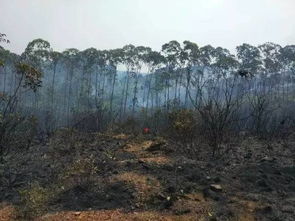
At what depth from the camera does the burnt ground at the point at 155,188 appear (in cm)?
661

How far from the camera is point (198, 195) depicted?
7.20 metres

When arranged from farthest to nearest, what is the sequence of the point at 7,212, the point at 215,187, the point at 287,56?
1. the point at 287,56
2. the point at 215,187
3. the point at 7,212

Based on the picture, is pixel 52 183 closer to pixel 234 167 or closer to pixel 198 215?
pixel 198 215

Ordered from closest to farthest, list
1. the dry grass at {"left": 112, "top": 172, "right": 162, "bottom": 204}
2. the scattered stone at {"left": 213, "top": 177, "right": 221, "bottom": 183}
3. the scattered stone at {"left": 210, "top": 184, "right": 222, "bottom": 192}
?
the dry grass at {"left": 112, "top": 172, "right": 162, "bottom": 204}, the scattered stone at {"left": 210, "top": 184, "right": 222, "bottom": 192}, the scattered stone at {"left": 213, "top": 177, "right": 221, "bottom": 183}

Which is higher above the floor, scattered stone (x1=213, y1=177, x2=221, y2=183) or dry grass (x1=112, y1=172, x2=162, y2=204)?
scattered stone (x1=213, y1=177, x2=221, y2=183)

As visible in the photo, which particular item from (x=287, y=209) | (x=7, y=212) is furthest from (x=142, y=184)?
(x=287, y=209)

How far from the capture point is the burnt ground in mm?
6605

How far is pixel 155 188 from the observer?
7469mm

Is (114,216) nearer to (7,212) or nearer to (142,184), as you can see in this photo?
(142,184)

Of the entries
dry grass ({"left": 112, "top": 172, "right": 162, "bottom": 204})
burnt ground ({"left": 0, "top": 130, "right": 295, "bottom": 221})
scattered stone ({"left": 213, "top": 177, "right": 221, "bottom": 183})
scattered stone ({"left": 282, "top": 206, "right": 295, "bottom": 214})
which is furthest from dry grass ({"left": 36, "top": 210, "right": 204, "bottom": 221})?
scattered stone ({"left": 213, "top": 177, "right": 221, "bottom": 183})

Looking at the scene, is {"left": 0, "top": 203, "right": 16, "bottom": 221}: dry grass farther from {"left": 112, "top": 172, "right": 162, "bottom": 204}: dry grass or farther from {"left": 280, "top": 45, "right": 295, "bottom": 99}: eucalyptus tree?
{"left": 280, "top": 45, "right": 295, "bottom": 99}: eucalyptus tree

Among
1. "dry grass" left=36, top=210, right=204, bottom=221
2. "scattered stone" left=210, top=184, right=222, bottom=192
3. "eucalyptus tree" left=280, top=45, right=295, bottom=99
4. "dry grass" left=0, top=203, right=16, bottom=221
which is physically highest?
"eucalyptus tree" left=280, top=45, right=295, bottom=99

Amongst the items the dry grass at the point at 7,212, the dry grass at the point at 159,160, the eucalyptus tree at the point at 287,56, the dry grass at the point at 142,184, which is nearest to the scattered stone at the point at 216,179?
the dry grass at the point at 142,184

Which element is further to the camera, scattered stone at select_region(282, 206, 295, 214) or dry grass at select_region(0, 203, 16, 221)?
dry grass at select_region(0, 203, 16, 221)
